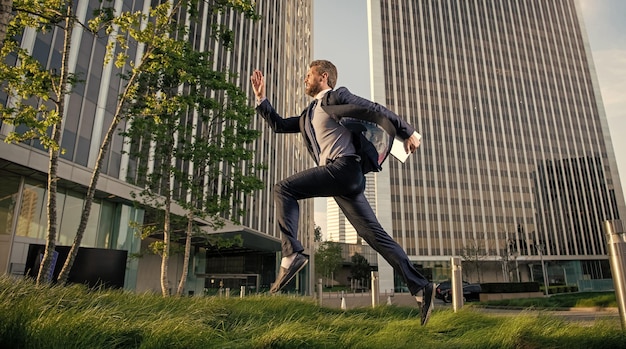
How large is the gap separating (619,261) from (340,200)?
308 centimetres

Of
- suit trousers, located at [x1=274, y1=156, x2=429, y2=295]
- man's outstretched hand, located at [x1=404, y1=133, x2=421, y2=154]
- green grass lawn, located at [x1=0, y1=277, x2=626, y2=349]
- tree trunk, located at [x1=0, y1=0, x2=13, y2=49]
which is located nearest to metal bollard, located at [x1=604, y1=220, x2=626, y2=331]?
green grass lawn, located at [x1=0, y1=277, x2=626, y2=349]

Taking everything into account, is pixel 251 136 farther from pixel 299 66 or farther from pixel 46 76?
pixel 299 66

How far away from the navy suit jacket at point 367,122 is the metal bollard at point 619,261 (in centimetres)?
279

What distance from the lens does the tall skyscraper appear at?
2968 inches

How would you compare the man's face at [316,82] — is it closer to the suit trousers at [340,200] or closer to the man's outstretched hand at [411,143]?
the suit trousers at [340,200]

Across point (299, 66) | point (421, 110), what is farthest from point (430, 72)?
point (299, 66)

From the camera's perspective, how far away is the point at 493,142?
83.4 m

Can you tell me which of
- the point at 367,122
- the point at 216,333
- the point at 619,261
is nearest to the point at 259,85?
the point at 367,122

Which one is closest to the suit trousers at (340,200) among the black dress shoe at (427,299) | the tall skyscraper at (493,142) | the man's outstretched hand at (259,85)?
the black dress shoe at (427,299)

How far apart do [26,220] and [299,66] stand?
57.0 metres

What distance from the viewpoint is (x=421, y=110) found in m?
81.7

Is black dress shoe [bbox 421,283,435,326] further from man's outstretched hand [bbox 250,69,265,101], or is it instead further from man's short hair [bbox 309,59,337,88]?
man's outstretched hand [bbox 250,69,265,101]

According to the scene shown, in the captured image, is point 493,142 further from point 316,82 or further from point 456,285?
point 316,82

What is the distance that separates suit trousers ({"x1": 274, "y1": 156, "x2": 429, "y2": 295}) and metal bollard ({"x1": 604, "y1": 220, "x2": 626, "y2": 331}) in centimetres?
225
